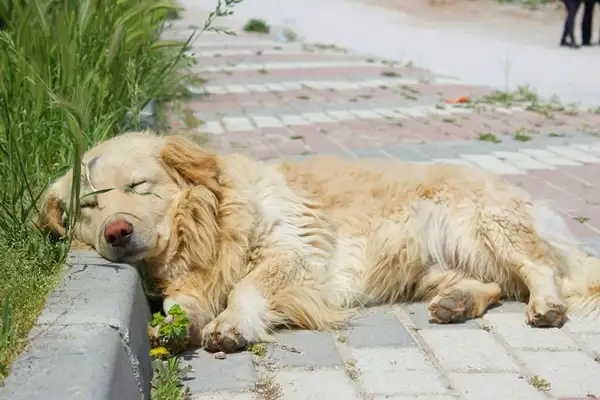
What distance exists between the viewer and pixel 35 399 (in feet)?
7.86

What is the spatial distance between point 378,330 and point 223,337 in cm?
84

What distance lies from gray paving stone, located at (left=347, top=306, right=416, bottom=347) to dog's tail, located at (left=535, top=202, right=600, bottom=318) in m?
0.92

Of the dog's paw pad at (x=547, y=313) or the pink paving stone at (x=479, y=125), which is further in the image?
the pink paving stone at (x=479, y=125)

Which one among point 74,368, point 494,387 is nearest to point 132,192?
point 74,368

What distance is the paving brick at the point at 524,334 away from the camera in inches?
152

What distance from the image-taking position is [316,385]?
342 centimetres

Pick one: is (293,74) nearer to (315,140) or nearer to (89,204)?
(315,140)

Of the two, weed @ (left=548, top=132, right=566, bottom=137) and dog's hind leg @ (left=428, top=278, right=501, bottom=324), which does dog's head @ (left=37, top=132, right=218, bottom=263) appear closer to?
dog's hind leg @ (left=428, top=278, right=501, bottom=324)

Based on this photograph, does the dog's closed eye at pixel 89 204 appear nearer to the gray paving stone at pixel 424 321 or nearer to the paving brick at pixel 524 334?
the gray paving stone at pixel 424 321

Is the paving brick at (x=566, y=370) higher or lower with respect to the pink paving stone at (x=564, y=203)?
higher

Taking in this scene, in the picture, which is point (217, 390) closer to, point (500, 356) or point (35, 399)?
point (35, 399)

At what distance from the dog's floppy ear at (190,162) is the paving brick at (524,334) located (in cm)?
160

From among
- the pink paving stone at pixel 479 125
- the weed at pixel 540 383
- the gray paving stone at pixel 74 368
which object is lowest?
the pink paving stone at pixel 479 125

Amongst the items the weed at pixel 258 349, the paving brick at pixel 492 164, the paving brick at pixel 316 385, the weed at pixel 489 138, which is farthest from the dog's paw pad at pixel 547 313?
the weed at pixel 489 138
